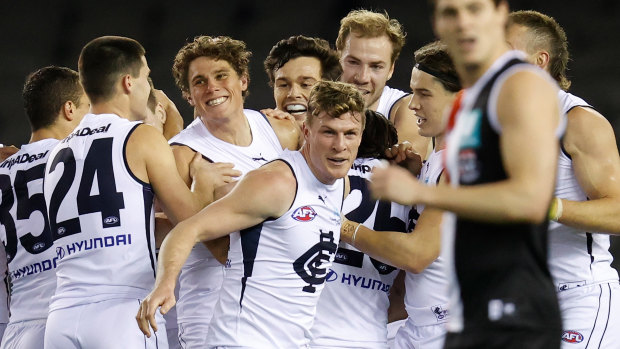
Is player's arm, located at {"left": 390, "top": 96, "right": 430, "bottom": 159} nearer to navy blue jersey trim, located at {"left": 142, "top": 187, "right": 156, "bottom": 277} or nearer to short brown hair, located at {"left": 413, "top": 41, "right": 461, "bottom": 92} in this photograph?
A: short brown hair, located at {"left": 413, "top": 41, "right": 461, "bottom": 92}

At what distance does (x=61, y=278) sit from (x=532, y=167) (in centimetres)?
265

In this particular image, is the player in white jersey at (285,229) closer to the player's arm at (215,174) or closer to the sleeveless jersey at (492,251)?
the player's arm at (215,174)

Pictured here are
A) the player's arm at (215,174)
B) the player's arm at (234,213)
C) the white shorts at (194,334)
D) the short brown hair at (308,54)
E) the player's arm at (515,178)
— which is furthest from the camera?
the short brown hair at (308,54)

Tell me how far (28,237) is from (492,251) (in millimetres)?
3126

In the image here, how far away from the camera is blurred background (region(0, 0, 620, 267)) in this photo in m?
8.76

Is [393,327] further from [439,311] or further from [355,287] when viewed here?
[355,287]

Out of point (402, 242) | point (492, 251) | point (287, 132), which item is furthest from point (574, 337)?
point (287, 132)

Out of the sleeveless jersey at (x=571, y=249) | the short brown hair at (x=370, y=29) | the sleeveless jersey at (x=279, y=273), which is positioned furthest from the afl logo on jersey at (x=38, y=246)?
the sleeveless jersey at (x=571, y=249)

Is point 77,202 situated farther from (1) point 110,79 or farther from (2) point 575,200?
(2) point 575,200

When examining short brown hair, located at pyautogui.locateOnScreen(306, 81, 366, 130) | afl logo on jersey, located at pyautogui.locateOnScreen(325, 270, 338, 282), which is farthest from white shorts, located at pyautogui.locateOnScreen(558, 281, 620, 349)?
short brown hair, located at pyautogui.locateOnScreen(306, 81, 366, 130)

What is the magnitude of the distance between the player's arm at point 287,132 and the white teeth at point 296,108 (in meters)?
0.45

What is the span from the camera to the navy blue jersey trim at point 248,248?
3695 millimetres

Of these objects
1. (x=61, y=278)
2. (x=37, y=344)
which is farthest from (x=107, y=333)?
(x=37, y=344)

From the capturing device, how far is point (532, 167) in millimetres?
2152
